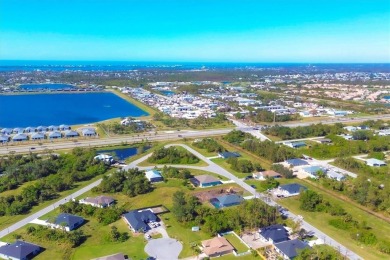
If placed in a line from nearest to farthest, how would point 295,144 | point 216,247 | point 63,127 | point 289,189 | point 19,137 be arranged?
1. point 216,247
2. point 289,189
3. point 295,144
4. point 19,137
5. point 63,127

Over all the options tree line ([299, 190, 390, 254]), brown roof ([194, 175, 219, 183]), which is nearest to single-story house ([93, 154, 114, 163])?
brown roof ([194, 175, 219, 183])

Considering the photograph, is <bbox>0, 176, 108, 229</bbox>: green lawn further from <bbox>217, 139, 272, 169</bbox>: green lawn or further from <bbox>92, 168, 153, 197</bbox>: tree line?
<bbox>217, 139, 272, 169</bbox>: green lawn

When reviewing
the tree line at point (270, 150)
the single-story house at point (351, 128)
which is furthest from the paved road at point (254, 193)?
the single-story house at point (351, 128)

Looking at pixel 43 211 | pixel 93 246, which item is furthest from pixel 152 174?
pixel 93 246

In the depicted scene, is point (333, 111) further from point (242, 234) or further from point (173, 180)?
point (242, 234)

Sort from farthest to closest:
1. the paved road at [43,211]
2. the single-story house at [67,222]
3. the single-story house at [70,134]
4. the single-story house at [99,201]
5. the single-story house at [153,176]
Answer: the single-story house at [70,134]
the single-story house at [153,176]
the single-story house at [99,201]
the paved road at [43,211]
the single-story house at [67,222]

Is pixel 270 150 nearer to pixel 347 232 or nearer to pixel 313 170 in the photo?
pixel 313 170

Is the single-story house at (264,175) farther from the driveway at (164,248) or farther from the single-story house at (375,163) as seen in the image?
the driveway at (164,248)
